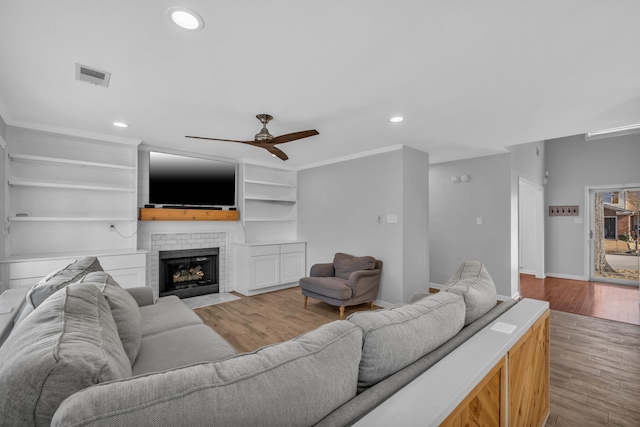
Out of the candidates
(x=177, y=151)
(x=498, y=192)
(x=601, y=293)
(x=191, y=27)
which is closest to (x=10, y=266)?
(x=177, y=151)

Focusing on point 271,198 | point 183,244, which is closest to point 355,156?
point 271,198

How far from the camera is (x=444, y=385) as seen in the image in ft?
2.99

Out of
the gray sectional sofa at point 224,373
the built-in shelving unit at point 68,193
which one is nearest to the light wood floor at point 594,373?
the gray sectional sofa at point 224,373

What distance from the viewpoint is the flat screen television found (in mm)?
4332

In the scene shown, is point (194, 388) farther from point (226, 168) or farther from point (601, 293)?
point (601, 293)

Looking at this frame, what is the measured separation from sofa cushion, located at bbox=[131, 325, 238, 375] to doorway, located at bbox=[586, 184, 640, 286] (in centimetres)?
746

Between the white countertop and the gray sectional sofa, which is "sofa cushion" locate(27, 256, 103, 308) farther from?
the white countertop

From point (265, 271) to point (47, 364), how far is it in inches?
173

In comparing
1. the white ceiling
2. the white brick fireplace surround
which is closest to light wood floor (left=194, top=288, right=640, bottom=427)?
the white brick fireplace surround

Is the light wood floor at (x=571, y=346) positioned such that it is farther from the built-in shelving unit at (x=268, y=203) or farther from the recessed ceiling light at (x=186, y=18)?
the recessed ceiling light at (x=186, y=18)

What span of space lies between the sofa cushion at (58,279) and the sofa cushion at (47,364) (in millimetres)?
606

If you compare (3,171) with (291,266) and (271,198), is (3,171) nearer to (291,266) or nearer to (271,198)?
(271,198)

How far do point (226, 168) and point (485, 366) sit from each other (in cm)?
473

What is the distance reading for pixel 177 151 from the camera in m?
4.55
